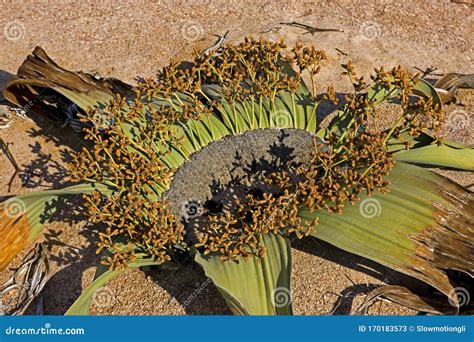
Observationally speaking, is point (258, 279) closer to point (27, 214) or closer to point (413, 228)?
point (413, 228)

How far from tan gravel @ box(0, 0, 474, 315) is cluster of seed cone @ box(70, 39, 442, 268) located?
0.28 metres

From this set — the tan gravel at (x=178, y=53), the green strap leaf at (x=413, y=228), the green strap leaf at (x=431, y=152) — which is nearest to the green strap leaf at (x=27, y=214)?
the tan gravel at (x=178, y=53)

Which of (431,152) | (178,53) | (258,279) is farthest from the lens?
(178,53)

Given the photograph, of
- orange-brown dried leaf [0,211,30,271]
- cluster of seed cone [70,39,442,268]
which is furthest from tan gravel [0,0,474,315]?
cluster of seed cone [70,39,442,268]

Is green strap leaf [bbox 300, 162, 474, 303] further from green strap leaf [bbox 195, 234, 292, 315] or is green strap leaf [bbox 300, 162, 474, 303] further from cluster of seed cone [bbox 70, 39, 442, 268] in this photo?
green strap leaf [bbox 195, 234, 292, 315]

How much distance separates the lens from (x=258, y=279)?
234cm

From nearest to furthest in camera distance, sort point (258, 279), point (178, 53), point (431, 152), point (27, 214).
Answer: point (258, 279), point (27, 214), point (431, 152), point (178, 53)

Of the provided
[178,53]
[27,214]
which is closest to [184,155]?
[27,214]

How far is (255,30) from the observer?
15.2 feet

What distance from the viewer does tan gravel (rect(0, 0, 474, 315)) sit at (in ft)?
8.97

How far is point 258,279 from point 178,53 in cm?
261

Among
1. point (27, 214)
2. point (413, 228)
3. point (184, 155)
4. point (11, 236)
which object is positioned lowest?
point (11, 236)

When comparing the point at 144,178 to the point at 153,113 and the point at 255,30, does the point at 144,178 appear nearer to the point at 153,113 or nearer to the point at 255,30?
the point at 153,113

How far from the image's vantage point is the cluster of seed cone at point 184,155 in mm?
2463
